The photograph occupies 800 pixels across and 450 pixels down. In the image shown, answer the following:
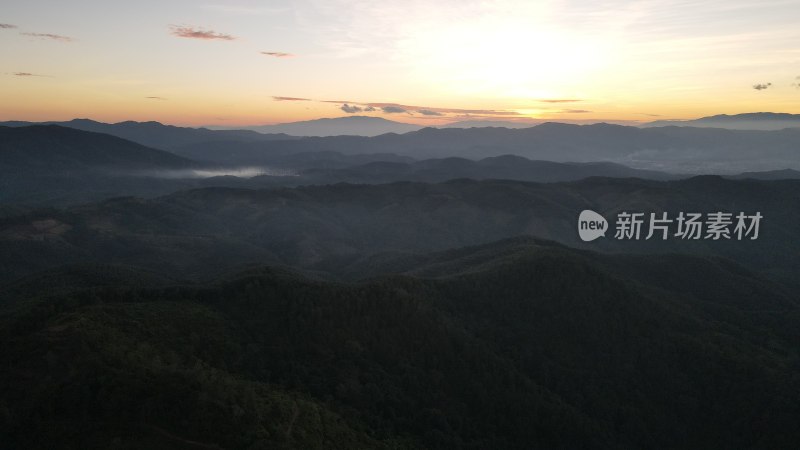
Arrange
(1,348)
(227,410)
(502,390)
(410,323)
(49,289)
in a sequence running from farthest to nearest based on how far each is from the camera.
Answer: (49,289) < (410,323) < (502,390) < (1,348) < (227,410)

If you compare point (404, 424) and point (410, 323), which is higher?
point (410, 323)

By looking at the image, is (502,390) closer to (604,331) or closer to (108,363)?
(604,331)

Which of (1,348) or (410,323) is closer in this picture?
(1,348)

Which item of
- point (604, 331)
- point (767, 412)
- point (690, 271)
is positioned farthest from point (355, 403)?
point (690, 271)

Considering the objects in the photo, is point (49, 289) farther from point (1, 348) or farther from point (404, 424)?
point (404, 424)

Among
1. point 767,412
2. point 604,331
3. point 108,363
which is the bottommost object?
point 767,412

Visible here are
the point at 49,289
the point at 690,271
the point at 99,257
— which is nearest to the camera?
the point at 49,289
